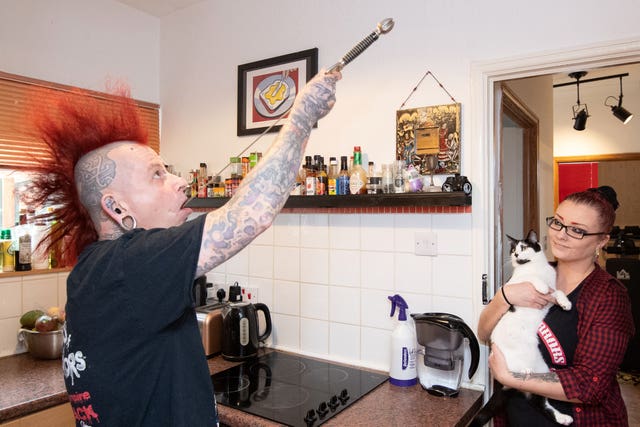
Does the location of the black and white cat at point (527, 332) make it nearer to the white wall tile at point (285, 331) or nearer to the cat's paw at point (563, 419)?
A: the cat's paw at point (563, 419)

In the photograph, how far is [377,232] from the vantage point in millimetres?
2014

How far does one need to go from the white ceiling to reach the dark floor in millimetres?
3867

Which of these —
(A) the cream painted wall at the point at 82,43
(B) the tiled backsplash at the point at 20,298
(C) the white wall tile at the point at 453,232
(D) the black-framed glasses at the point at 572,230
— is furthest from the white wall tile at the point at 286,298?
(A) the cream painted wall at the point at 82,43

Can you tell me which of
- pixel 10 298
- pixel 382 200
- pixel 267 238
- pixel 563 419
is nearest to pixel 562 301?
pixel 563 419

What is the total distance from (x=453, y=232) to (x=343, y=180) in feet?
1.66

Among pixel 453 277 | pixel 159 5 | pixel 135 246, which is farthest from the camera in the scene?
pixel 159 5

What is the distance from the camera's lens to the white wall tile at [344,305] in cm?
207

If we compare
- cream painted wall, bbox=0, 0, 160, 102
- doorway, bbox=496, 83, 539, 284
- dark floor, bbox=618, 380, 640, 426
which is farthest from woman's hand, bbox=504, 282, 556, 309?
dark floor, bbox=618, 380, 640, 426

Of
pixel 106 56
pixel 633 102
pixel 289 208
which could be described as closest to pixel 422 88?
pixel 289 208

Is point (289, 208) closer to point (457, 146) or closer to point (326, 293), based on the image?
point (326, 293)

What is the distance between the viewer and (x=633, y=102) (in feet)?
16.0

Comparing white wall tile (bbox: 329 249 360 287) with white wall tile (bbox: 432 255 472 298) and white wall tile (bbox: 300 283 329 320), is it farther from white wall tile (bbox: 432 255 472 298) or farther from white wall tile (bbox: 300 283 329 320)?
white wall tile (bbox: 432 255 472 298)

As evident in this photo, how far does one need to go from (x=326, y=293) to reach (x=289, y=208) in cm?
44

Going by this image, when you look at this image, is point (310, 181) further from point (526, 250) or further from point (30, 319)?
point (30, 319)
